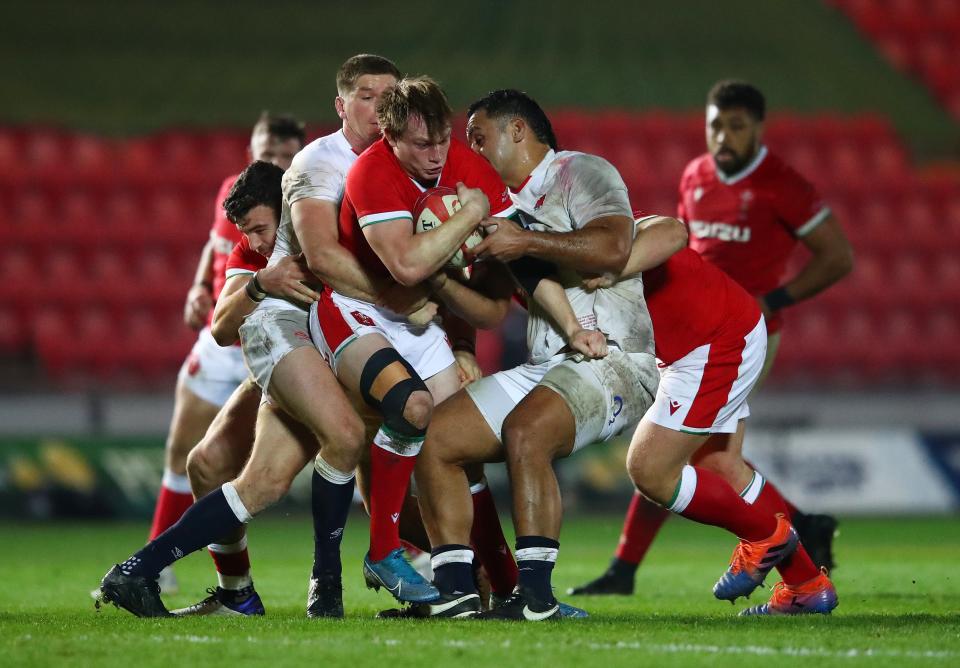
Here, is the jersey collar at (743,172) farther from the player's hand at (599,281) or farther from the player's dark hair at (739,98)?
the player's hand at (599,281)

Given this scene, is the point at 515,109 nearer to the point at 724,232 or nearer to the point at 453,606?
the point at 453,606

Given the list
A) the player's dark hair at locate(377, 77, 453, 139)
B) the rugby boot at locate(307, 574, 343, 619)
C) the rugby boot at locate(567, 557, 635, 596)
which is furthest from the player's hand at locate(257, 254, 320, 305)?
the rugby boot at locate(567, 557, 635, 596)

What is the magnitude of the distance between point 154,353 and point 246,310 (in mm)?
9262

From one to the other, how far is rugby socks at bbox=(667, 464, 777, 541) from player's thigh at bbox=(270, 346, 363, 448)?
1342mm

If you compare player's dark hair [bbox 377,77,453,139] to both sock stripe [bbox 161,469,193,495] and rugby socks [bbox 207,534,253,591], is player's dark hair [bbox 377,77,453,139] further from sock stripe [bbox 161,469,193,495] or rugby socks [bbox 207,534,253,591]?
sock stripe [bbox 161,469,193,495]

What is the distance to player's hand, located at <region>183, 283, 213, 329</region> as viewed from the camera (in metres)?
7.11

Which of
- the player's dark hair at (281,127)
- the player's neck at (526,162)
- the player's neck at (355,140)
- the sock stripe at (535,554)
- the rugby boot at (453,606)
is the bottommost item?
the rugby boot at (453,606)

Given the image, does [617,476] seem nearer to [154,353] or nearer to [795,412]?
[795,412]

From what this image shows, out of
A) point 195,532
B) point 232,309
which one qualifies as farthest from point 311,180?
point 195,532

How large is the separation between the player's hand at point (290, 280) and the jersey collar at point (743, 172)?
3049 mm

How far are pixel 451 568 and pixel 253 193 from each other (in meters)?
1.80

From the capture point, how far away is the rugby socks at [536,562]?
5.02 m

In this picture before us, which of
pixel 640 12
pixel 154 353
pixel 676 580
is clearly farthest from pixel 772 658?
pixel 640 12

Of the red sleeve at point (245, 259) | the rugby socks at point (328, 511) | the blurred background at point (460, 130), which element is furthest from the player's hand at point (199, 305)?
Result: the blurred background at point (460, 130)
